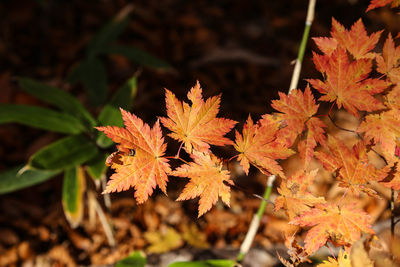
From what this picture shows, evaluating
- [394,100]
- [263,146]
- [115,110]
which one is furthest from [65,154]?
[394,100]

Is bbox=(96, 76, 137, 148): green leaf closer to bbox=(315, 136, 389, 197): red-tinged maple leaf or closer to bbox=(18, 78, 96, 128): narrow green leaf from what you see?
bbox=(18, 78, 96, 128): narrow green leaf

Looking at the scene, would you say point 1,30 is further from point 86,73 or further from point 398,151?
point 398,151

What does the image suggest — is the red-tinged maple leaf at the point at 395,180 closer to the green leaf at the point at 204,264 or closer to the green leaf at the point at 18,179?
the green leaf at the point at 204,264

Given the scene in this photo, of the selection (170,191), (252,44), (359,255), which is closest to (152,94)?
(170,191)

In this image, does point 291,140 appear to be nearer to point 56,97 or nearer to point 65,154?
point 65,154

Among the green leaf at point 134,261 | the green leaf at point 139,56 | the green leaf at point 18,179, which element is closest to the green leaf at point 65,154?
the green leaf at point 18,179

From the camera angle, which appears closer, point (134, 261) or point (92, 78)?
point (134, 261)

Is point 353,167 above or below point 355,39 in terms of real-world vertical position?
below

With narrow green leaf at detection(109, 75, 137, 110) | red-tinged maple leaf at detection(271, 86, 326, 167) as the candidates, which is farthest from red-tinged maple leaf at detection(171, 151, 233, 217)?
narrow green leaf at detection(109, 75, 137, 110)
